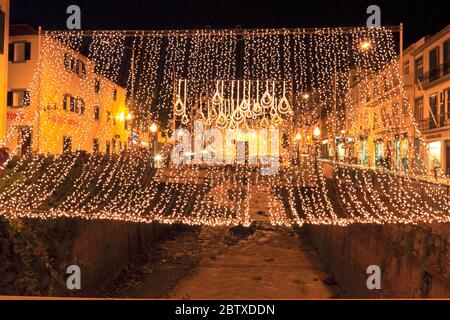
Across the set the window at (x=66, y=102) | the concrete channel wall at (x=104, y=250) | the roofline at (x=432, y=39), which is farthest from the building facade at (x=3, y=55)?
the roofline at (x=432, y=39)

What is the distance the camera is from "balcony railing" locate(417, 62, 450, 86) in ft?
76.4

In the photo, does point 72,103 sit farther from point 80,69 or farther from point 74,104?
point 80,69

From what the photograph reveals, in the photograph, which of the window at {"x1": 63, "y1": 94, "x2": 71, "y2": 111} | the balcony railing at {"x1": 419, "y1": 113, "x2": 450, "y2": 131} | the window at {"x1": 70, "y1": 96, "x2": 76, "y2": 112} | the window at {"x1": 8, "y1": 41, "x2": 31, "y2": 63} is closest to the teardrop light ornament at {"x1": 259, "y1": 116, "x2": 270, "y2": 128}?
the balcony railing at {"x1": 419, "y1": 113, "x2": 450, "y2": 131}

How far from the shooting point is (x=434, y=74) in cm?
2456

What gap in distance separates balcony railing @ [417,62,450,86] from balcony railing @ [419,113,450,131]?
211cm

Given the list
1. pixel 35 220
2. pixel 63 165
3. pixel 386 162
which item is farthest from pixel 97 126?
pixel 35 220

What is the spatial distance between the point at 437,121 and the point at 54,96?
20.6 m

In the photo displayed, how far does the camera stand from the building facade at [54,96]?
749 inches

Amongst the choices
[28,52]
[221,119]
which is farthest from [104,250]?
[28,52]

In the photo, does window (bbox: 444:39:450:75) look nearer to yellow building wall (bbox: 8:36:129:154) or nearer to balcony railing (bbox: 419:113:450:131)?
balcony railing (bbox: 419:113:450:131)

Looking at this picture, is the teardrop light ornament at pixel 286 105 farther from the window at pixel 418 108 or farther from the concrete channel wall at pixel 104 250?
the window at pixel 418 108

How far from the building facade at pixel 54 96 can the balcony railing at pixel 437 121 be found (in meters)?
16.9

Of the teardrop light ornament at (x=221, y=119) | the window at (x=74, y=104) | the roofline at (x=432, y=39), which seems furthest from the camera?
the window at (x=74, y=104)

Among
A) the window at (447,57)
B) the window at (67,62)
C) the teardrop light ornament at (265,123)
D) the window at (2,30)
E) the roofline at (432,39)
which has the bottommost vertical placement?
the teardrop light ornament at (265,123)
